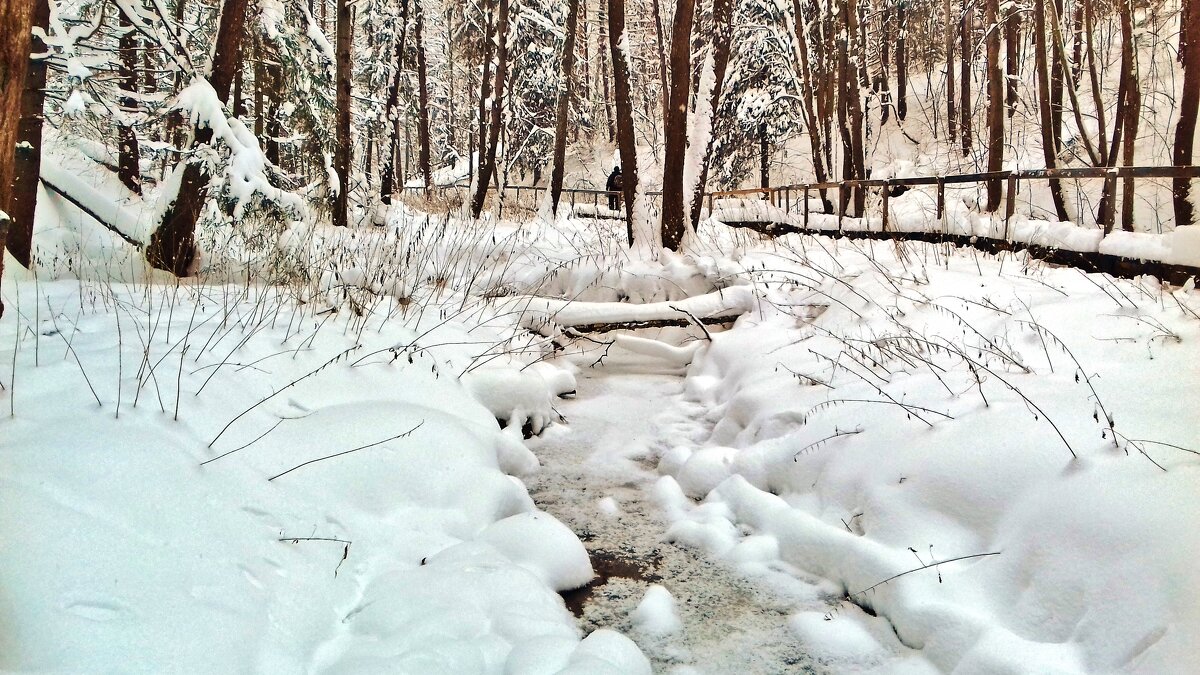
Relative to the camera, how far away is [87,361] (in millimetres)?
3357

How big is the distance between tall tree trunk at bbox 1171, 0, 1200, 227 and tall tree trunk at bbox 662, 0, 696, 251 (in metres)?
5.61

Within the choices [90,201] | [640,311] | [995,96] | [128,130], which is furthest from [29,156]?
[995,96]

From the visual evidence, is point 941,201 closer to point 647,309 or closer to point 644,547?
point 647,309

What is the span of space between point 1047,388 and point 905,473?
0.76 meters

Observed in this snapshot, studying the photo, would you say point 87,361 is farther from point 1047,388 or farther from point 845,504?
point 1047,388

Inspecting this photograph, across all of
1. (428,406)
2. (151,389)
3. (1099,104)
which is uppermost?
(1099,104)

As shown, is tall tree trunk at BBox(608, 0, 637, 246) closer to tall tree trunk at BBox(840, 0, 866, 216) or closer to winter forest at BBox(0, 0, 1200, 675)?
winter forest at BBox(0, 0, 1200, 675)

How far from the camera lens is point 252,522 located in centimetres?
272

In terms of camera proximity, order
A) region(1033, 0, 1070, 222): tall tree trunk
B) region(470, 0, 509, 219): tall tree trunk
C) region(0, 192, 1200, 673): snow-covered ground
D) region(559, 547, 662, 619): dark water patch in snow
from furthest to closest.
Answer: region(470, 0, 509, 219): tall tree trunk → region(1033, 0, 1070, 222): tall tree trunk → region(559, 547, 662, 619): dark water patch in snow → region(0, 192, 1200, 673): snow-covered ground

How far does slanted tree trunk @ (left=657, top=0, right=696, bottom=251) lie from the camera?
29.8 feet

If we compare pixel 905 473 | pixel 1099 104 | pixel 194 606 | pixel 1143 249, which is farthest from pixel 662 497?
pixel 1099 104

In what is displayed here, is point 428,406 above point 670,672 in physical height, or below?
above

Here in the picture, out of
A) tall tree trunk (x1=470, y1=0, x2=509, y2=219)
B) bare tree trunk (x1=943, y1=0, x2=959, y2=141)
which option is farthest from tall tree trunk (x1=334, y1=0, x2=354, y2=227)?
bare tree trunk (x1=943, y1=0, x2=959, y2=141)

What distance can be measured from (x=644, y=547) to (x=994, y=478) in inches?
63.1
